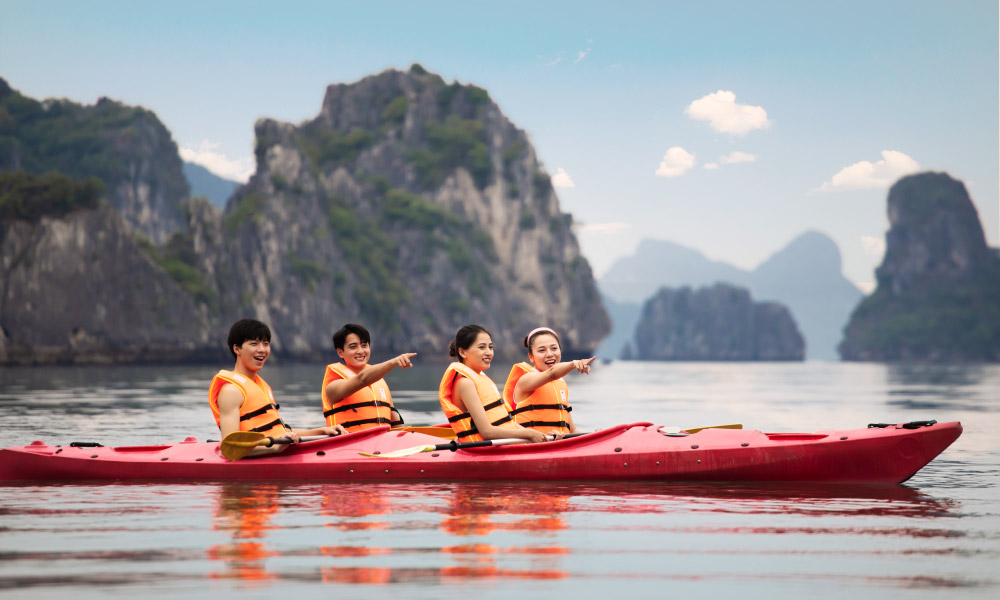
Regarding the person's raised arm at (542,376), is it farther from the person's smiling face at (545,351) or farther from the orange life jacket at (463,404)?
the orange life jacket at (463,404)

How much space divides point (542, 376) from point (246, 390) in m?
2.58

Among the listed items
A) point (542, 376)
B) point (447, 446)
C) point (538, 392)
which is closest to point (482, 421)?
point (447, 446)

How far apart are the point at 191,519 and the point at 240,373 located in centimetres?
177

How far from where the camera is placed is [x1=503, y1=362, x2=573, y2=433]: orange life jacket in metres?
9.83

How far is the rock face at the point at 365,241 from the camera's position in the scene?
77.8 meters

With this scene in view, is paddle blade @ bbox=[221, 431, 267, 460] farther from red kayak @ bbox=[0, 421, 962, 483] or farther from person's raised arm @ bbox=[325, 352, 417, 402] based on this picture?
person's raised arm @ bbox=[325, 352, 417, 402]

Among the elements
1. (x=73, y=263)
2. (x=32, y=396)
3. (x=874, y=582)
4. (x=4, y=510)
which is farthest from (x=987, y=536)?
(x=73, y=263)

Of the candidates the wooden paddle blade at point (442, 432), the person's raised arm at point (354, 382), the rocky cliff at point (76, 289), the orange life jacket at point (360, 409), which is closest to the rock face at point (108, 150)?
the rocky cliff at point (76, 289)

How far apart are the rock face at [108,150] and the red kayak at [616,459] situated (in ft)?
369

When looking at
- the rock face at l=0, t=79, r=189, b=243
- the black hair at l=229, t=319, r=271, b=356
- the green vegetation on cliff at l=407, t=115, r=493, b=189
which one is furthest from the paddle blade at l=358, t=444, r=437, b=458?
the rock face at l=0, t=79, r=189, b=243

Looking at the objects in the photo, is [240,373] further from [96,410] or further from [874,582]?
[96,410]

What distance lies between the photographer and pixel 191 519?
735 cm

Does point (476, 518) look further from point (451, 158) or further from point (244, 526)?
point (451, 158)

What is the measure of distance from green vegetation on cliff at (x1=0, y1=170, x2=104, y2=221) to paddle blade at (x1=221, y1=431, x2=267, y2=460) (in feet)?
217
